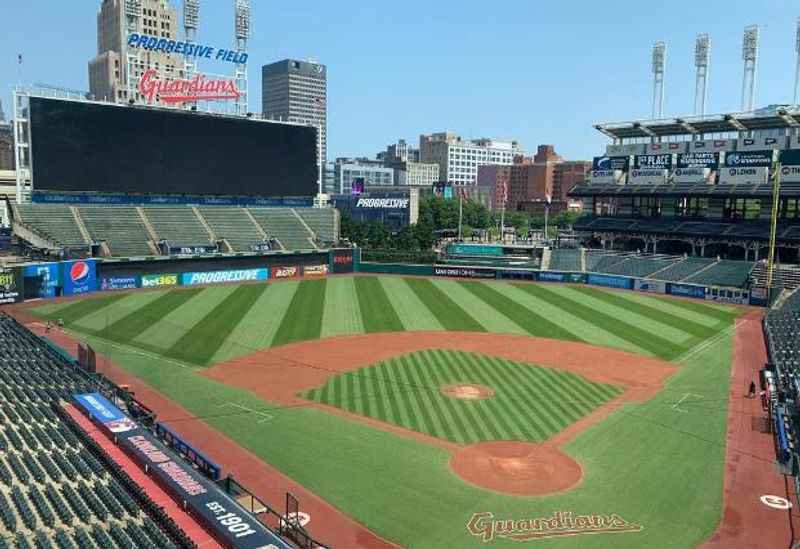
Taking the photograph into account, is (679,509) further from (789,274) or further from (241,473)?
(789,274)

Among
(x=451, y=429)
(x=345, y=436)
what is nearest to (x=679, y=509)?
(x=451, y=429)

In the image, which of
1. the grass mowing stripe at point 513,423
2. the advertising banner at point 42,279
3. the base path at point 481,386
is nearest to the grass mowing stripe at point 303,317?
the base path at point 481,386

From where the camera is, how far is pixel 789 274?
59.8 meters

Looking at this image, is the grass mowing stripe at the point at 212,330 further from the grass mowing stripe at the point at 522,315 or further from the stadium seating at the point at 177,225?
the grass mowing stripe at the point at 522,315

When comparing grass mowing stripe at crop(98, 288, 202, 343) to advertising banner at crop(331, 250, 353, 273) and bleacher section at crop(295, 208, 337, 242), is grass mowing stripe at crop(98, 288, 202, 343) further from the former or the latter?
bleacher section at crop(295, 208, 337, 242)

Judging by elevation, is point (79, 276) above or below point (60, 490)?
above

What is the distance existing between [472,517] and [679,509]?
21.5ft

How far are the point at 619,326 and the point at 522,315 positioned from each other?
24.9ft

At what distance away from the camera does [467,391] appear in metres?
30.3

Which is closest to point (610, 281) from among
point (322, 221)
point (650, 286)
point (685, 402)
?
point (650, 286)

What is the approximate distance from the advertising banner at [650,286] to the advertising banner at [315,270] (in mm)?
34852

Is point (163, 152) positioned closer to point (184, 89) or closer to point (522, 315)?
point (184, 89)

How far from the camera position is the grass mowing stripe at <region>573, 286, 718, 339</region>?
152 ft

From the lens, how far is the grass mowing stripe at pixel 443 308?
46.2m
